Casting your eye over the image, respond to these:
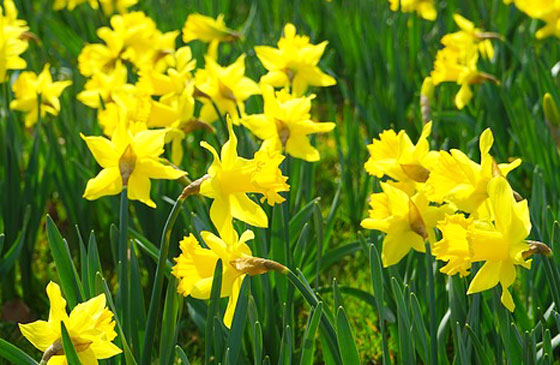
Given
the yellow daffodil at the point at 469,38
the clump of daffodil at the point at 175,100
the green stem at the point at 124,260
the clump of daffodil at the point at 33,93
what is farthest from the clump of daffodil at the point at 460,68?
the green stem at the point at 124,260

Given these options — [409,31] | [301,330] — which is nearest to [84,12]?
[409,31]

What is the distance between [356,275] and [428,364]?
0.94 m

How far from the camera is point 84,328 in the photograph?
1.26 metres

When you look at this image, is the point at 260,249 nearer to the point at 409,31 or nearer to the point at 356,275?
the point at 356,275

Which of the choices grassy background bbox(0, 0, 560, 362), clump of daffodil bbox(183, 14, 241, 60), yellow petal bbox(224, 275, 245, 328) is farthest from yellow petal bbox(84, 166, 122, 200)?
clump of daffodil bbox(183, 14, 241, 60)

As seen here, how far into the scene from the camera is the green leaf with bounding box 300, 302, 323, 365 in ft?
4.20

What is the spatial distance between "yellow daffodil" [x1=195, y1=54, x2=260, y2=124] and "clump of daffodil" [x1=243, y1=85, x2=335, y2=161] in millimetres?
247

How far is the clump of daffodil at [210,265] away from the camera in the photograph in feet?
4.27

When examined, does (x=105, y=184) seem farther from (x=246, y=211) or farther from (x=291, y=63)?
(x=291, y=63)

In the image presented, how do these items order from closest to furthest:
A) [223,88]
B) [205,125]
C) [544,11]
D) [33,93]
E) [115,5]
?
1. [205,125]
2. [223,88]
3. [33,93]
4. [544,11]
5. [115,5]

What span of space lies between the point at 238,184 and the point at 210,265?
162 millimetres

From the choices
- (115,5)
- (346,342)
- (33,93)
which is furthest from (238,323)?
(115,5)

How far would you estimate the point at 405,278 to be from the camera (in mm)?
1825

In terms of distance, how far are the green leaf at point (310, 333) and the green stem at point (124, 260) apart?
37cm
